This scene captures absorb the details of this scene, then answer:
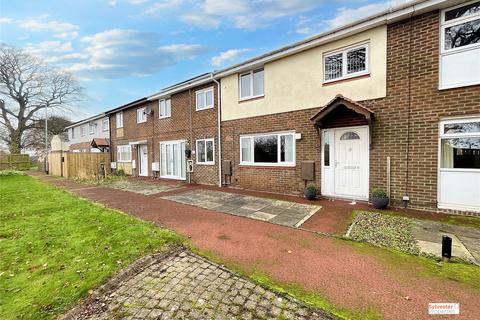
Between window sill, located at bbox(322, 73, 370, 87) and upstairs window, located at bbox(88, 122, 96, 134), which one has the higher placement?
upstairs window, located at bbox(88, 122, 96, 134)

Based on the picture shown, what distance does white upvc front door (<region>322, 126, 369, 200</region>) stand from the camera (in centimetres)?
759

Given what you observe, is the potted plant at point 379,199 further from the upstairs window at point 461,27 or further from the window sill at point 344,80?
the upstairs window at point 461,27

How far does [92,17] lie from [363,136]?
37.2ft

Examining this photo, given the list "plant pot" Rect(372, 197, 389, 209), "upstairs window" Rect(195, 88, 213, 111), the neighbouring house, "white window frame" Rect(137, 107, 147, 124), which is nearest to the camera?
"plant pot" Rect(372, 197, 389, 209)

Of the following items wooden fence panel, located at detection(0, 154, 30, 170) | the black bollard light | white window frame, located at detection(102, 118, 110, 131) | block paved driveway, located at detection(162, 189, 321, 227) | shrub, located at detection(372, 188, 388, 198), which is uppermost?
white window frame, located at detection(102, 118, 110, 131)

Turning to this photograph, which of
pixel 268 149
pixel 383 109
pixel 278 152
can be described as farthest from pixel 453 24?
pixel 268 149

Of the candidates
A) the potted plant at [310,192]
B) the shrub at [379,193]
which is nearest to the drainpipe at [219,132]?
the potted plant at [310,192]

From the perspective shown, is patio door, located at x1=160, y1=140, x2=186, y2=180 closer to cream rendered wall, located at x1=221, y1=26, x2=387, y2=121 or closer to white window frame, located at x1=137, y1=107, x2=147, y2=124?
white window frame, located at x1=137, y1=107, x2=147, y2=124

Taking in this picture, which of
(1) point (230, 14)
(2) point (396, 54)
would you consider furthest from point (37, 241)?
(1) point (230, 14)

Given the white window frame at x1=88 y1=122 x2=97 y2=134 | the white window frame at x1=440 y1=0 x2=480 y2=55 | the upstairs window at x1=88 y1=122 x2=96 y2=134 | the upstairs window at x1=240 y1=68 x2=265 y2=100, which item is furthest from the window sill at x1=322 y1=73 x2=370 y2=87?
the upstairs window at x1=88 y1=122 x2=96 y2=134

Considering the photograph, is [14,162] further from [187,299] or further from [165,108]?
[187,299]

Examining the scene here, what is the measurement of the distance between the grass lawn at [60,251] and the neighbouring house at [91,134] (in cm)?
1438

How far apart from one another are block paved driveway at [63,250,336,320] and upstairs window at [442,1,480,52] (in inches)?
295

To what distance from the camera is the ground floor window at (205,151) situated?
1241 cm
